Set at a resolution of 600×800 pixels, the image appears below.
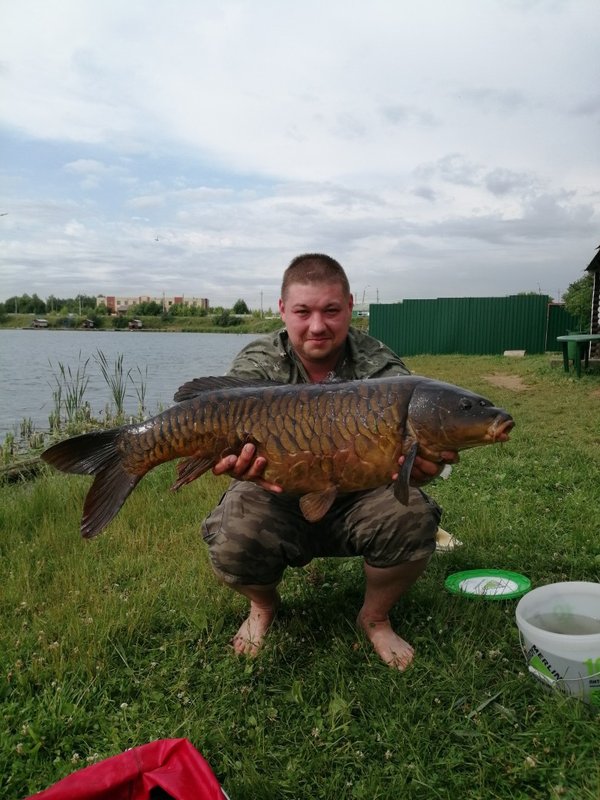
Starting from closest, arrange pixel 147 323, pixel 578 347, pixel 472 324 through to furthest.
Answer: pixel 578 347
pixel 472 324
pixel 147 323

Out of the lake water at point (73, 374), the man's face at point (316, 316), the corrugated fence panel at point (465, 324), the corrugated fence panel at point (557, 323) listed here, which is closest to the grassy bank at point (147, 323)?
the corrugated fence panel at point (465, 324)

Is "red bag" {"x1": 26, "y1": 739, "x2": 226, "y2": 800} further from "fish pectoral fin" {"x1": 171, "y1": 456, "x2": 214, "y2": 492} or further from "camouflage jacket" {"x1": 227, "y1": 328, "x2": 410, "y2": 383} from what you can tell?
"camouflage jacket" {"x1": 227, "y1": 328, "x2": 410, "y2": 383}

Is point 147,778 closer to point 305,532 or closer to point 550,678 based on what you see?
point 305,532

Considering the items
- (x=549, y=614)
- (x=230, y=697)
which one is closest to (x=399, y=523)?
(x=549, y=614)

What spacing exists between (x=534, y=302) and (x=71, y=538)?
74.9 ft

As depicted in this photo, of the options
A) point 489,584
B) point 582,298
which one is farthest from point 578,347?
point 489,584

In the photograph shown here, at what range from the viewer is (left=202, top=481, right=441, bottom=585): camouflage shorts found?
2670 mm

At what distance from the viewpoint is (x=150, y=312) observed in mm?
71062

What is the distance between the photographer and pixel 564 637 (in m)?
2.20

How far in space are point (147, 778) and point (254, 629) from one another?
103cm

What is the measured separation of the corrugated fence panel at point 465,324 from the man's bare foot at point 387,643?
23014 millimetres

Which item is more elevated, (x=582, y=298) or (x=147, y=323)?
(x=582, y=298)

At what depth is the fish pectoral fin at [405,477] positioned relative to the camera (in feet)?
7.48

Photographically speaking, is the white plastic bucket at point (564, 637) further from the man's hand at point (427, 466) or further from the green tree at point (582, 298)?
the green tree at point (582, 298)
